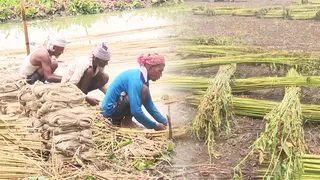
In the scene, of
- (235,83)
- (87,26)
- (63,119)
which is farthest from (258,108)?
(87,26)

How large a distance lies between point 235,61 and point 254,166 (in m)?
1.31

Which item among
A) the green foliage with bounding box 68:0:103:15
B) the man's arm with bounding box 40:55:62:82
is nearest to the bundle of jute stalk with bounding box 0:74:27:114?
the man's arm with bounding box 40:55:62:82

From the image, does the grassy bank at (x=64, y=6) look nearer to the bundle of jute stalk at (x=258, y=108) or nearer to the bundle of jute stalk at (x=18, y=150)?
the bundle of jute stalk at (x=258, y=108)

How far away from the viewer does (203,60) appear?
10.5 ft

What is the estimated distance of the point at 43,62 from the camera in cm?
280

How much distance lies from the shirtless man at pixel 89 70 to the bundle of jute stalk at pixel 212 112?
0.58m

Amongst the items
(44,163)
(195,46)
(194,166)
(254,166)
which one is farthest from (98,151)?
(195,46)

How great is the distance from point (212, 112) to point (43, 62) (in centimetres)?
115

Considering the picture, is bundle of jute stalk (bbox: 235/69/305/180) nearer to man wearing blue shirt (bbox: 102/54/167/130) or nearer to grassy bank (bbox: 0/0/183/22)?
man wearing blue shirt (bbox: 102/54/167/130)

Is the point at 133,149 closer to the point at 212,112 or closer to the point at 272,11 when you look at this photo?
the point at 212,112

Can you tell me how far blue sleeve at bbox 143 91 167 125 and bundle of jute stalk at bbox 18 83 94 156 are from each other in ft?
1.04

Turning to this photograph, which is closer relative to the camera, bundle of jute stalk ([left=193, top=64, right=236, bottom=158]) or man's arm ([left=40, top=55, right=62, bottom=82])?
bundle of jute stalk ([left=193, top=64, right=236, bottom=158])

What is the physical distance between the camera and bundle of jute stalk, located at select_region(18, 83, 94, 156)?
6.22 feet

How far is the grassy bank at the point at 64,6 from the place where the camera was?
7282mm
